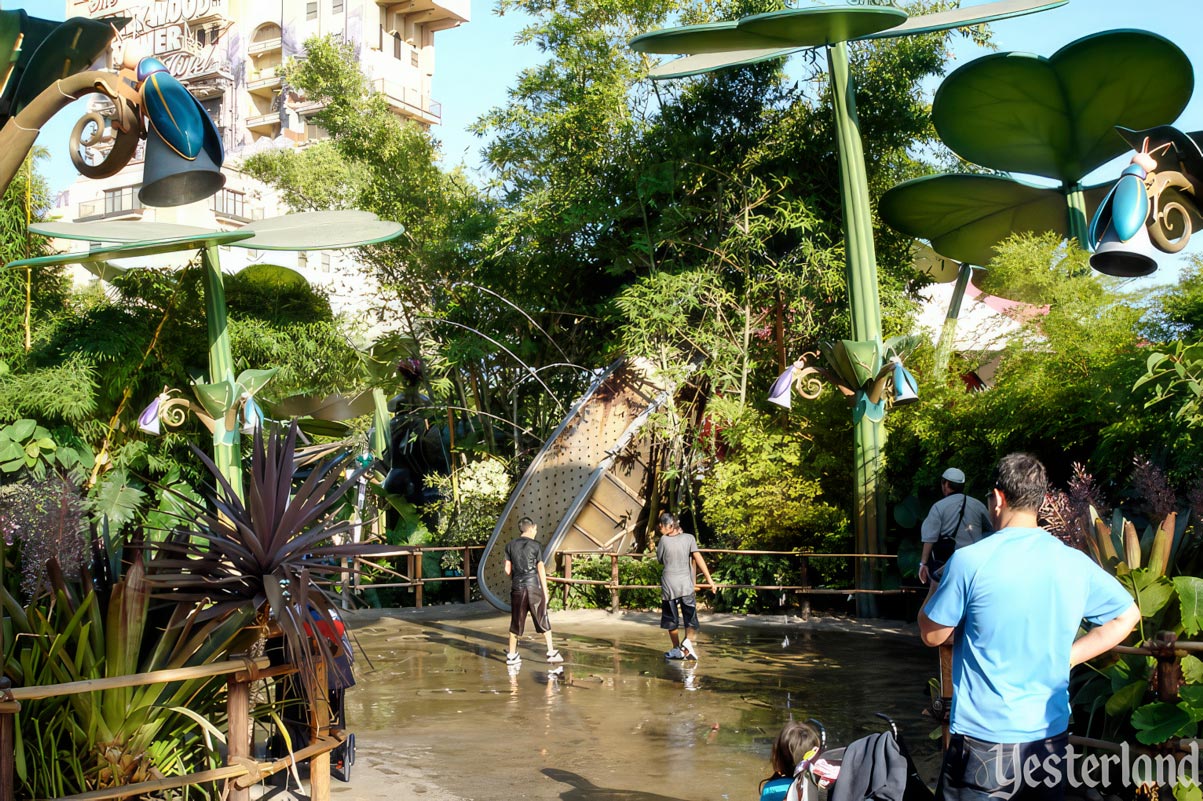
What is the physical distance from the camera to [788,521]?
14.4 meters

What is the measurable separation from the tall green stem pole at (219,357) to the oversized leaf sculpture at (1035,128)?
902 centimetres

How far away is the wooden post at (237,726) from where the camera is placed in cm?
443

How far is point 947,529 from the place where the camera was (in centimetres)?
780

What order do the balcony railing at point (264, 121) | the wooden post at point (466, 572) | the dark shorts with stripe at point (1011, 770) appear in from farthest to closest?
the balcony railing at point (264, 121), the wooden post at point (466, 572), the dark shorts with stripe at point (1011, 770)

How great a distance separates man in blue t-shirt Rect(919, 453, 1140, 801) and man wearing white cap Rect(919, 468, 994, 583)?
14.8 feet

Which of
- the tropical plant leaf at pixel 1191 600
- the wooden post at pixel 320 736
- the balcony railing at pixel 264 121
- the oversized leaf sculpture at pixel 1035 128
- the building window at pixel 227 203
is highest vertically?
the balcony railing at pixel 264 121

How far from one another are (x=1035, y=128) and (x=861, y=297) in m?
2.82

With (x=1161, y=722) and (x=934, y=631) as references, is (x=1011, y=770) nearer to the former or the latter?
(x=934, y=631)

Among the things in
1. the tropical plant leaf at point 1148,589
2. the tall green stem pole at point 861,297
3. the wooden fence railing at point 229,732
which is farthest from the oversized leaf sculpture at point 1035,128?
the wooden fence railing at point 229,732

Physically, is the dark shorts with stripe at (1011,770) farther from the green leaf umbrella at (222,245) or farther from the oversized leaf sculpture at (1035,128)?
the green leaf umbrella at (222,245)

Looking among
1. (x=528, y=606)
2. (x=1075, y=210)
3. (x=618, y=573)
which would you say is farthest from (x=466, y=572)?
(x=1075, y=210)

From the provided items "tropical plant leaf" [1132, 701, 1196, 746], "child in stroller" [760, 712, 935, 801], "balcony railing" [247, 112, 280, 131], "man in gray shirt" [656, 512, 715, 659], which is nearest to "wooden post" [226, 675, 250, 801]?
"child in stroller" [760, 712, 935, 801]

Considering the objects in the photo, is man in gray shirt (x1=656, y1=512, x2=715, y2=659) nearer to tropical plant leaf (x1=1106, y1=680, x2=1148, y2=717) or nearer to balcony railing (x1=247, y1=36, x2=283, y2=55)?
tropical plant leaf (x1=1106, y1=680, x2=1148, y2=717)

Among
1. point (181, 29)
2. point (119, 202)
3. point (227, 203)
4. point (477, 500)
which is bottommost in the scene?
point (477, 500)
